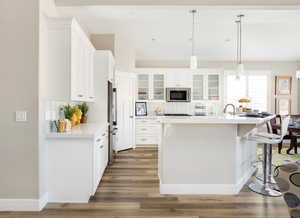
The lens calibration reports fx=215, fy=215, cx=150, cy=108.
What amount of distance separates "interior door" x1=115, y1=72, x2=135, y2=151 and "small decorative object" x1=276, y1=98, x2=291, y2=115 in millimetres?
4537

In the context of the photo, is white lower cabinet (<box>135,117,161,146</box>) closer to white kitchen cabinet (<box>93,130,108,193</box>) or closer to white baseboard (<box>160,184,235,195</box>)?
white kitchen cabinet (<box>93,130,108,193</box>)

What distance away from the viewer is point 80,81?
3.10 metres

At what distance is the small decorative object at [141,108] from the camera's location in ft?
20.8

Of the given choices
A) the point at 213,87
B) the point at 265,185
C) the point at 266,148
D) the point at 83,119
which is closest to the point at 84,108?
the point at 83,119

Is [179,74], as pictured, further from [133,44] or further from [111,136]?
[111,136]

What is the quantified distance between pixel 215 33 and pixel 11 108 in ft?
14.1

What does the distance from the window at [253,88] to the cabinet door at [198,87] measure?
33.5 inches

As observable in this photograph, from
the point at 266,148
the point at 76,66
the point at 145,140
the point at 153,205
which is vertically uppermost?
the point at 76,66

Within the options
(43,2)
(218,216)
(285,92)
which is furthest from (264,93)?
(43,2)

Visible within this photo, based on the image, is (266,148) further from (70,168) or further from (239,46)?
(239,46)

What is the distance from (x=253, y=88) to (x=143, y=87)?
342 cm

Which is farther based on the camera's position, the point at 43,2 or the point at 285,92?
the point at 285,92

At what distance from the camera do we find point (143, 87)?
6441mm

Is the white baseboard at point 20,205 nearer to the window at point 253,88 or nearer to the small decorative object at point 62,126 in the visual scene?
the small decorative object at point 62,126
